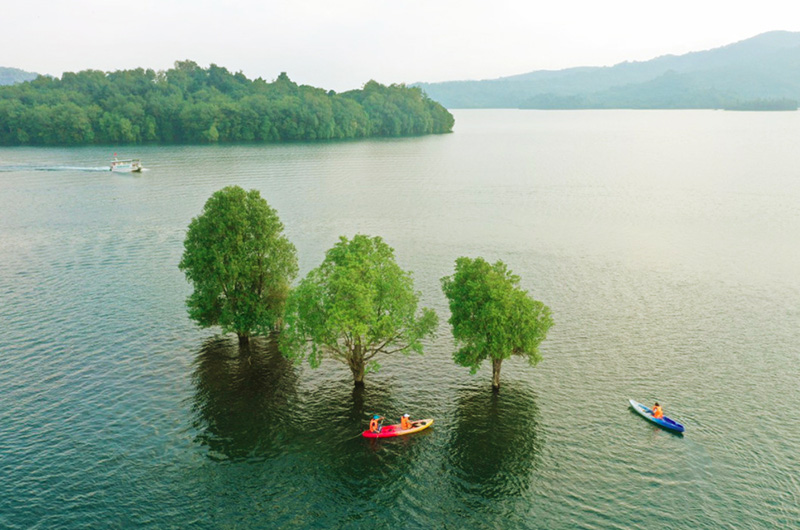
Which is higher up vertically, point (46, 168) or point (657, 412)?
point (46, 168)

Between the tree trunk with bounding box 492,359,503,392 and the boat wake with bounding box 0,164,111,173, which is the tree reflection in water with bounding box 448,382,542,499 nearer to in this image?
the tree trunk with bounding box 492,359,503,392

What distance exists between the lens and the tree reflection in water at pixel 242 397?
157ft

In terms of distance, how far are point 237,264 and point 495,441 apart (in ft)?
108

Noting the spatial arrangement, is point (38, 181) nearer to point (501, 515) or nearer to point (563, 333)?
point (563, 333)

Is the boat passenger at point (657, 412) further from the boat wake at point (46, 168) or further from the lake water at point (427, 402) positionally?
the boat wake at point (46, 168)

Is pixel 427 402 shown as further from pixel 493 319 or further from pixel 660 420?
pixel 660 420

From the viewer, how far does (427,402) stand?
54.4m

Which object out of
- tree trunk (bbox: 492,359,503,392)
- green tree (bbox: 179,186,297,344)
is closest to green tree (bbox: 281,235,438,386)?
green tree (bbox: 179,186,297,344)

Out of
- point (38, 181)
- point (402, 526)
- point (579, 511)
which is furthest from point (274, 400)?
point (38, 181)

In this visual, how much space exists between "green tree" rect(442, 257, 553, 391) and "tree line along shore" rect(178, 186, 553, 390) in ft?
0.34

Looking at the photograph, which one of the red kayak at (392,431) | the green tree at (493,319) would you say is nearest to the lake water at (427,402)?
the red kayak at (392,431)

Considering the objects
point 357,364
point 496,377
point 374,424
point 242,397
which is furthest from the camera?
point 496,377

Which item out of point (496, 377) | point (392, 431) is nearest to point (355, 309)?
point (392, 431)

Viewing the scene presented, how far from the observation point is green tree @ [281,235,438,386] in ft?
172
